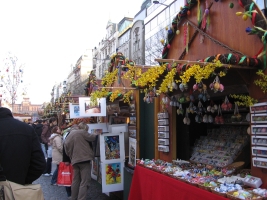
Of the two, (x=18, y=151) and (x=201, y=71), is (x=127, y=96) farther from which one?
(x=18, y=151)

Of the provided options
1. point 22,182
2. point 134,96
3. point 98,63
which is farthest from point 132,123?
point 98,63

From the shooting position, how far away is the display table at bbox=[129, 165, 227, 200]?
3385mm

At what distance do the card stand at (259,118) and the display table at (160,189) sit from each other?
3.24 feet

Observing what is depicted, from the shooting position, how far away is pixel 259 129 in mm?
3283

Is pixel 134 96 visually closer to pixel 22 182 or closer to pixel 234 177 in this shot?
pixel 234 177

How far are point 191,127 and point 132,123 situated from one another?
1.48 m

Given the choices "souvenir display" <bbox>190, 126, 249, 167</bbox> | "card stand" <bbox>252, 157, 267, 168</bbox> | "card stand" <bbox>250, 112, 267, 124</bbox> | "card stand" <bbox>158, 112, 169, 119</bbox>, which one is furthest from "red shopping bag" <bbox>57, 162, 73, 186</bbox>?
"card stand" <bbox>250, 112, 267, 124</bbox>

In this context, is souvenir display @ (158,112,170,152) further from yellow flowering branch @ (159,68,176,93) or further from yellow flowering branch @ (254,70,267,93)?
yellow flowering branch @ (254,70,267,93)

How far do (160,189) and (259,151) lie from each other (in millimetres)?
1558

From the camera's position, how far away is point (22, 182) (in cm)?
258

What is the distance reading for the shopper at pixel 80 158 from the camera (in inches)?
231

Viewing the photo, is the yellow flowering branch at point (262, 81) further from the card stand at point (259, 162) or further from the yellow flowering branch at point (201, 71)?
the card stand at point (259, 162)

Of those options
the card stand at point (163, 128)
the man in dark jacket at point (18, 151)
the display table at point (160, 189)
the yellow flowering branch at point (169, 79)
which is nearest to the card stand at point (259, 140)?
the display table at point (160, 189)

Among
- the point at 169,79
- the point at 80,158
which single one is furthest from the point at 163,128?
the point at 80,158
